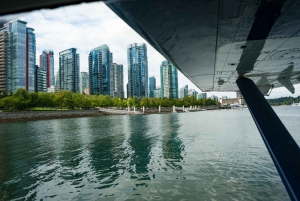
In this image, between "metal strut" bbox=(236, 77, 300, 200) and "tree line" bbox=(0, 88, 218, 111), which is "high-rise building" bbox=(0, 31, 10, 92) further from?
"metal strut" bbox=(236, 77, 300, 200)

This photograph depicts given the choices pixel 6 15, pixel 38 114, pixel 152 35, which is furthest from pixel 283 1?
pixel 38 114

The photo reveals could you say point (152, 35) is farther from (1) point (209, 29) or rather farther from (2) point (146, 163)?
(2) point (146, 163)

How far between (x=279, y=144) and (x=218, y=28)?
4202mm

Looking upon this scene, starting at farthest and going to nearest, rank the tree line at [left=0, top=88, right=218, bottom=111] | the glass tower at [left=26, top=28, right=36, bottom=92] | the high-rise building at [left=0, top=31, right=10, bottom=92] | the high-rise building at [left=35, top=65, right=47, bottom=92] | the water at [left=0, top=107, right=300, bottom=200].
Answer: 1. the high-rise building at [left=35, top=65, right=47, bottom=92]
2. the glass tower at [left=26, top=28, right=36, bottom=92]
3. the tree line at [left=0, top=88, right=218, bottom=111]
4. the high-rise building at [left=0, top=31, right=10, bottom=92]
5. the water at [left=0, top=107, right=300, bottom=200]

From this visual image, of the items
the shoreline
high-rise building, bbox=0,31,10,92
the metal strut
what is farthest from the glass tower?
the metal strut

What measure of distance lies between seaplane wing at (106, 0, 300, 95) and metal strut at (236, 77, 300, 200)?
1.65 meters

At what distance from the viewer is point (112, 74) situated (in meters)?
199

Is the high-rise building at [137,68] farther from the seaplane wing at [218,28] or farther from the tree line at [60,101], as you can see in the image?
the seaplane wing at [218,28]

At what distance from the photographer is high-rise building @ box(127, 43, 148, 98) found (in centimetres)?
18950

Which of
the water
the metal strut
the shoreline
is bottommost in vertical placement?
the water

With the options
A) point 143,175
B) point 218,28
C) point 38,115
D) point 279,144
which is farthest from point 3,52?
point 279,144

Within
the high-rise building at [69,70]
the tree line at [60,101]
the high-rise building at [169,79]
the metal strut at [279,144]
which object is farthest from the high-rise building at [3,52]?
the high-rise building at [169,79]

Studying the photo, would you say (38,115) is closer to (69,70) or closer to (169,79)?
(69,70)

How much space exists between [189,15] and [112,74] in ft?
656
